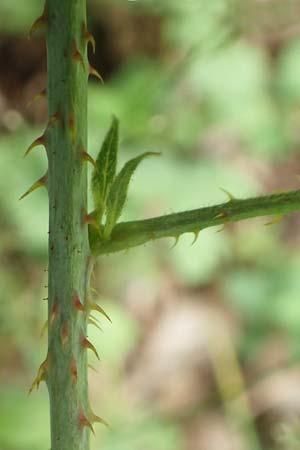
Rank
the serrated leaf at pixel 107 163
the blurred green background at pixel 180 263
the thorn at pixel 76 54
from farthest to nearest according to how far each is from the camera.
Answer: the blurred green background at pixel 180 263, the serrated leaf at pixel 107 163, the thorn at pixel 76 54

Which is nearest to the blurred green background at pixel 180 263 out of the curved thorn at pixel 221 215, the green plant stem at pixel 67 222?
the green plant stem at pixel 67 222

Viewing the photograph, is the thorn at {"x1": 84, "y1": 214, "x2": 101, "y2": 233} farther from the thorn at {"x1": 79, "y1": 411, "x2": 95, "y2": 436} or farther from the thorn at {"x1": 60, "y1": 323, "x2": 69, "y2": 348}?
the thorn at {"x1": 79, "y1": 411, "x2": 95, "y2": 436}

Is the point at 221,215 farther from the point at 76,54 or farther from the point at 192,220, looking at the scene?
the point at 76,54

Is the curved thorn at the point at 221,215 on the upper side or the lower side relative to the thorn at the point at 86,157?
lower

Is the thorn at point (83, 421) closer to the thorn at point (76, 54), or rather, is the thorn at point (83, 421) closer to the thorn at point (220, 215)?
the thorn at point (220, 215)

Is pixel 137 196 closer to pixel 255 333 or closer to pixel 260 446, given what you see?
pixel 255 333

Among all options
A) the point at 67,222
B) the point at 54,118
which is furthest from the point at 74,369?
the point at 54,118

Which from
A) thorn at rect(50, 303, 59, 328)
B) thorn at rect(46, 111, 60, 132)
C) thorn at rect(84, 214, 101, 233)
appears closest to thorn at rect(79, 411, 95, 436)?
thorn at rect(50, 303, 59, 328)

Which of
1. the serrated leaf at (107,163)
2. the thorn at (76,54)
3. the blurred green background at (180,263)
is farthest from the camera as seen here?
the blurred green background at (180,263)
